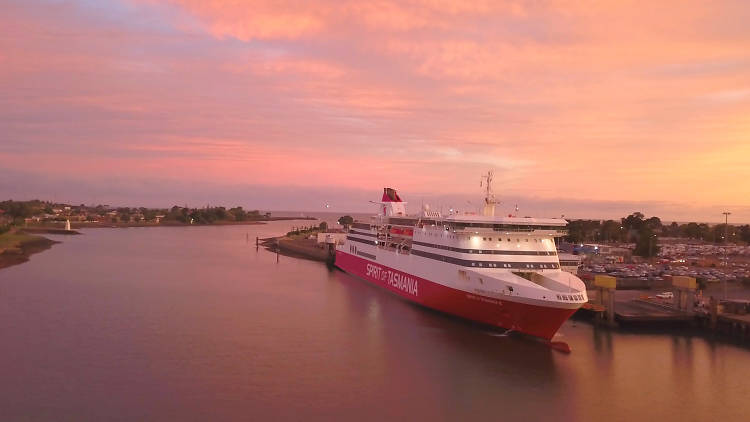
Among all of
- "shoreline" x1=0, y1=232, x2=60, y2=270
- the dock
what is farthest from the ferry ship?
"shoreline" x1=0, y1=232, x2=60, y2=270

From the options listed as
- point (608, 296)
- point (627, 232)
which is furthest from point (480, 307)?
point (627, 232)

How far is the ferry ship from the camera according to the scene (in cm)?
2191

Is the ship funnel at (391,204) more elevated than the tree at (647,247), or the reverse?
the ship funnel at (391,204)

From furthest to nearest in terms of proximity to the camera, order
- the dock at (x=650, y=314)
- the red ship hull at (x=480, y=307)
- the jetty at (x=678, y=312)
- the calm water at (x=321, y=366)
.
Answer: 1. the dock at (x=650, y=314)
2. the jetty at (x=678, y=312)
3. the red ship hull at (x=480, y=307)
4. the calm water at (x=321, y=366)

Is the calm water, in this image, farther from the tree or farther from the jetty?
the tree

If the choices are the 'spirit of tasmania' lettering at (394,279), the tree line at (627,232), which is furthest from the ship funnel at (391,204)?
the tree line at (627,232)

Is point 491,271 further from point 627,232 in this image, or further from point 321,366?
point 627,232

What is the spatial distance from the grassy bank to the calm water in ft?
70.6

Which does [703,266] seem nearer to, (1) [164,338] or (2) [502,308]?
(2) [502,308]

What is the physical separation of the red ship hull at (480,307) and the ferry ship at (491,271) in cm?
4

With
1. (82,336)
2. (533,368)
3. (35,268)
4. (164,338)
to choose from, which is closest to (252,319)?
(164,338)

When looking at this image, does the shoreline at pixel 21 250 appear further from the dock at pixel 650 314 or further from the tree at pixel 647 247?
the tree at pixel 647 247

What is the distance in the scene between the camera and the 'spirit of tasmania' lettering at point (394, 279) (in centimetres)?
3084

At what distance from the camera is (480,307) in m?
24.3
